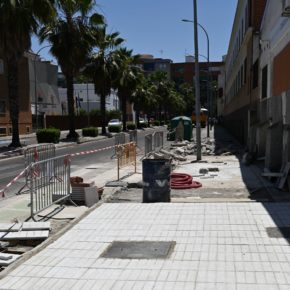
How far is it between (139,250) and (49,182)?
163 inches

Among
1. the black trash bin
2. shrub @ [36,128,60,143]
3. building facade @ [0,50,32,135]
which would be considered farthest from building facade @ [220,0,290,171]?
building facade @ [0,50,32,135]

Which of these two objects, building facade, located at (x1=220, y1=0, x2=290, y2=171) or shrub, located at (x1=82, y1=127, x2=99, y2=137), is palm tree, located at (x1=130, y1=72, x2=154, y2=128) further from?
building facade, located at (x1=220, y1=0, x2=290, y2=171)

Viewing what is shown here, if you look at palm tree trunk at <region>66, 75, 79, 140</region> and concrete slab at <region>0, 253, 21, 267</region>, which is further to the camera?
palm tree trunk at <region>66, 75, 79, 140</region>

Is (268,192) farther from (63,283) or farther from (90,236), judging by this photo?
(63,283)

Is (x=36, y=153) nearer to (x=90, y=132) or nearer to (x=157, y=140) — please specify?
(x=157, y=140)

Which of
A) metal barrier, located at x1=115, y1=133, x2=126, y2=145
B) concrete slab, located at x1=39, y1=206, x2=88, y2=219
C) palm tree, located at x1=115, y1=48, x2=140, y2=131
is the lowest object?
concrete slab, located at x1=39, y1=206, x2=88, y2=219

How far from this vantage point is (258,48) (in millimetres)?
23891

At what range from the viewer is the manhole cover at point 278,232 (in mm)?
7217

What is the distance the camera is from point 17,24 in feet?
87.9

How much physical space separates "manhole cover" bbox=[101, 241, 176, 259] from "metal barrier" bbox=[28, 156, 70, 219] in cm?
265

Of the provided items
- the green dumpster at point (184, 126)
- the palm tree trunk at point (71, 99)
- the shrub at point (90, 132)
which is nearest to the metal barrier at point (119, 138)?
the palm tree trunk at point (71, 99)

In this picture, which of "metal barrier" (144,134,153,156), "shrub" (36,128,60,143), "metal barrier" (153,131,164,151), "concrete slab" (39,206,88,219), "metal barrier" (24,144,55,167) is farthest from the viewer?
"shrub" (36,128,60,143)

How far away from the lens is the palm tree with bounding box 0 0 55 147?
1046 inches

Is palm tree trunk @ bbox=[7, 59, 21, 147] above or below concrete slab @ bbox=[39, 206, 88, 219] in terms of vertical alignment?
above
